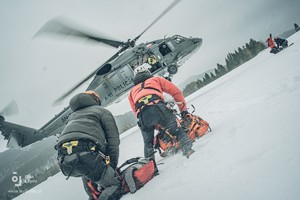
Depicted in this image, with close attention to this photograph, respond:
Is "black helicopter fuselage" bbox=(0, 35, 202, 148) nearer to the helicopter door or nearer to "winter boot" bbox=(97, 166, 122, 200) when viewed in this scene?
the helicopter door

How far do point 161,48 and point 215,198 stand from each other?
11843 millimetres

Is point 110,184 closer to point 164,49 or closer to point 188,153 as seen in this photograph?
point 188,153

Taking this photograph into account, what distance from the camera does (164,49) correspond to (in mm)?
12836

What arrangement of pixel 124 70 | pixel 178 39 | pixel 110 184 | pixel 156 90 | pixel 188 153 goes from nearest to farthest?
pixel 110 184 < pixel 188 153 < pixel 156 90 < pixel 124 70 < pixel 178 39

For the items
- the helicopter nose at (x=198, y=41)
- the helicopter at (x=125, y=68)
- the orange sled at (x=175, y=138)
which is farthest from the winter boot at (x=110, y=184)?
the helicopter nose at (x=198, y=41)

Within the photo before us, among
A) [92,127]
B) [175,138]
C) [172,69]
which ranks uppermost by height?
[172,69]

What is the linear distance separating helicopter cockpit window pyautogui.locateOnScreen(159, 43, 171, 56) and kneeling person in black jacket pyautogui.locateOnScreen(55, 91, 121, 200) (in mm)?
9850

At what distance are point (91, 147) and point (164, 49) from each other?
1073 cm

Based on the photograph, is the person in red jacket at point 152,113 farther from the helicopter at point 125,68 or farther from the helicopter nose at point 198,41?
the helicopter nose at point 198,41

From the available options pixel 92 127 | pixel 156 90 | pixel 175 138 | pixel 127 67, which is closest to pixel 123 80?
pixel 127 67

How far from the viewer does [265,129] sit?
228 centimetres

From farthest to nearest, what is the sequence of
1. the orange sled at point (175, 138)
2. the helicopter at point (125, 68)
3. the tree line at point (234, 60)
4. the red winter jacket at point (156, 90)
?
the tree line at point (234, 60) → the helicopter at point (125, 68) → the orange sled at point (175, 138) → the red winter jacket at point (156, 90)

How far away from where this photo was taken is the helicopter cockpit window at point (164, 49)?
504 inches

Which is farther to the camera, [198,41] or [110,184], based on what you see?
[198,41]
